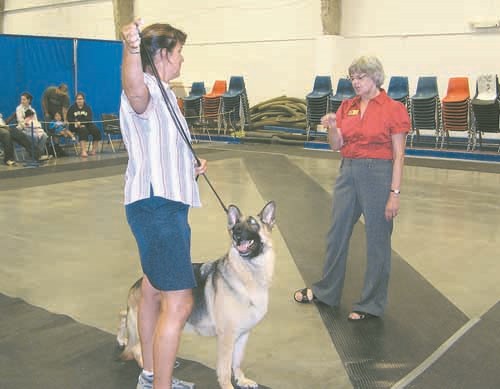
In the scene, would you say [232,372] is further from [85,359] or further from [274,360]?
[85,359]

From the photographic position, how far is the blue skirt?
2.07 m

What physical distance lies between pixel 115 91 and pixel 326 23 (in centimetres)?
534

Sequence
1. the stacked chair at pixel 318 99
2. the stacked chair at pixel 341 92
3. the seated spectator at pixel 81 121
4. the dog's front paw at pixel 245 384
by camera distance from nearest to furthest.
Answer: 1. the dog's front paw at pixel 245 384
2. the seated spectator at pixel 81 121
3. the stacked chair at pixel 341 92
4. the stacked chair at pixel 318 99

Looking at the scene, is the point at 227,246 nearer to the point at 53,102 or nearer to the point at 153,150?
the point at 153,150

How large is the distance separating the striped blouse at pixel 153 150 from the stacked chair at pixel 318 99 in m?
11.2

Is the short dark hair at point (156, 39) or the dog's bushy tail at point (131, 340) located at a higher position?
the short dark hair at point (156, 39)

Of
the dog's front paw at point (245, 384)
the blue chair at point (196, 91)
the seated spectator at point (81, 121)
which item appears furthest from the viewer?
the blue chair at point (196, 91)

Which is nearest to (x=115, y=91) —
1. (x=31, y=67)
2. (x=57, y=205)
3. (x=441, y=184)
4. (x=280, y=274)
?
(x=31, y=67)

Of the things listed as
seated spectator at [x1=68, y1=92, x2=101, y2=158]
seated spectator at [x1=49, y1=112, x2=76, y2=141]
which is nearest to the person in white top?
seated spectator at [x1=49, y1=112, x2=76, y2=141]

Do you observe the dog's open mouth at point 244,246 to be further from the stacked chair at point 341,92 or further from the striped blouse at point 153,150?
the stacked chair at point 341,92

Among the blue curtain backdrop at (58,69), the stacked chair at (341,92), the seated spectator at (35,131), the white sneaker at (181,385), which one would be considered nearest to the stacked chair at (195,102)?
the blue curtain backdrop at (58,69)

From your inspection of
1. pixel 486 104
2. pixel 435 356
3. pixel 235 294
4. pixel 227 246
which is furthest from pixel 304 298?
pixel 486 104

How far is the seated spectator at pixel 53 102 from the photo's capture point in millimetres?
11219

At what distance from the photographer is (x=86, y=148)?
11812mm
